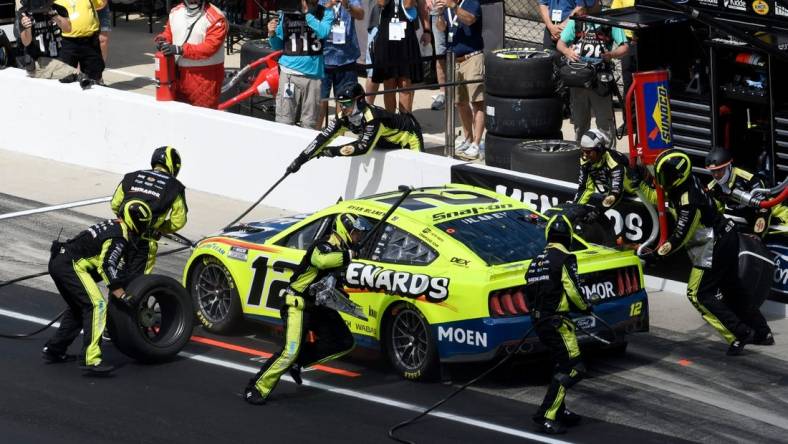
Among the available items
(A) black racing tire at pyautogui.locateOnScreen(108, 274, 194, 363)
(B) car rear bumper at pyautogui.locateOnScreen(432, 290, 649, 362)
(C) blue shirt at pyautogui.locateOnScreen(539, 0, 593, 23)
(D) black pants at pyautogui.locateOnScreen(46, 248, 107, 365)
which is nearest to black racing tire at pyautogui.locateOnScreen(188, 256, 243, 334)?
(A) black racing tire at pyautogui.locateOnScreen(108, 274, 194, 363)

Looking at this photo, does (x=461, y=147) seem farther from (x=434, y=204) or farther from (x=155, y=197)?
(x=155, y=197)

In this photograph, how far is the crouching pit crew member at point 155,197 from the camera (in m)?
11.5

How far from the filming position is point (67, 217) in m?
16.1

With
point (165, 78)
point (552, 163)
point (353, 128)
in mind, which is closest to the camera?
point (552, 163)

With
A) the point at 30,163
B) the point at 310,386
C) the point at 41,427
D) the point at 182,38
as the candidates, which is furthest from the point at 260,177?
the point at 41,427

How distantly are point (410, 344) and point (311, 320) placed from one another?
0.79m

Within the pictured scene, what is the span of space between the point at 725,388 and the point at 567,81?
5.92 metres

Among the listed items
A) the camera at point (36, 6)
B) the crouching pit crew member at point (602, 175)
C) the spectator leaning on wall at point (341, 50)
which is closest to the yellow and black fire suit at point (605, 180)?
the crouching pit crew member at point (602, 175)

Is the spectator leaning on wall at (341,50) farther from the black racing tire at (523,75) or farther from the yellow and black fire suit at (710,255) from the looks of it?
the yellow and black fire suit at (710,255)

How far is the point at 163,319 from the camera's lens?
38.1ft

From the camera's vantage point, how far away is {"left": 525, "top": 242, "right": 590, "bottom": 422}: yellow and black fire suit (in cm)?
1000

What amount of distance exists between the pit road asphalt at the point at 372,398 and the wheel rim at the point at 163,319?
0.75 feet

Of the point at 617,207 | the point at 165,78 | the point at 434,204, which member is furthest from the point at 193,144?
the point at 434,204

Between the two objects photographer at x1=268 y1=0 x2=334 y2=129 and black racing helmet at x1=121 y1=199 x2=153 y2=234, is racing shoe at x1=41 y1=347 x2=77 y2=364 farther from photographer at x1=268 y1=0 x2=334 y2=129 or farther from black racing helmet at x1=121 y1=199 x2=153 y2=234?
photographer at x1=268 y1=0 x2=334 y2=129
